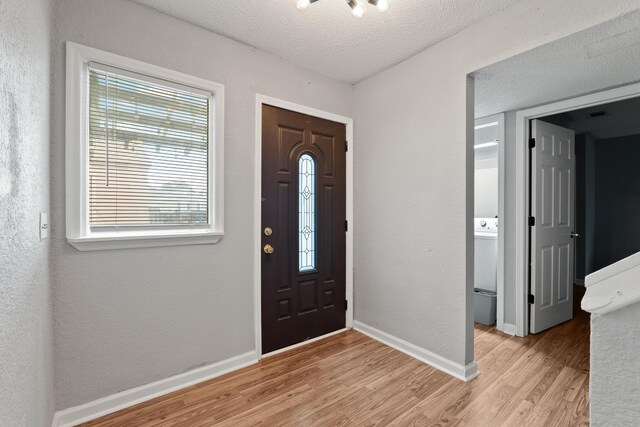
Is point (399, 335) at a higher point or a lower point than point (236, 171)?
lower

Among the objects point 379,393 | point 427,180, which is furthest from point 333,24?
point 379,393

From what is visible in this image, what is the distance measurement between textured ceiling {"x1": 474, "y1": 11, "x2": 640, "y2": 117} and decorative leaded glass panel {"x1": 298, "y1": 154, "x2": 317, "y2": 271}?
1510mm

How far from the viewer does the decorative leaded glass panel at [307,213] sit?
270cm

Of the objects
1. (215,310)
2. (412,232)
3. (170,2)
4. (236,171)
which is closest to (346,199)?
(412,232)

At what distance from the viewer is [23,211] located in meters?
0.99

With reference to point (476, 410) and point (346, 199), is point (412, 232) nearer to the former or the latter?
point (346, 199)

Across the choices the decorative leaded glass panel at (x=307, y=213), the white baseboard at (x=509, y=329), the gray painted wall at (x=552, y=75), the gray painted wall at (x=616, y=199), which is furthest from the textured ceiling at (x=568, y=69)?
the gray painted wall at (x=616, y=199)

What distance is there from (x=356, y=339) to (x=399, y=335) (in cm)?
42

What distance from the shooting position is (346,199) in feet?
9.98

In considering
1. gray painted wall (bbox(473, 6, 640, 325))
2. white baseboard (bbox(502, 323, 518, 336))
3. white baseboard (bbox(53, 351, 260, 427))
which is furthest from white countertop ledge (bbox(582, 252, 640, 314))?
white baseboard (bbox(502, 323, 518, 336))

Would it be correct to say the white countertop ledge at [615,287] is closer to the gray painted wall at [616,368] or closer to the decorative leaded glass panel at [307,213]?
the gray painted wall at [616,368]

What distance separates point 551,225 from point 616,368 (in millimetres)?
2840

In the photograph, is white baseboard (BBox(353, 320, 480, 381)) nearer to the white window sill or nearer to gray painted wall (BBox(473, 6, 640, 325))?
gray painted wall (BBox(473, 6, 640, 325))

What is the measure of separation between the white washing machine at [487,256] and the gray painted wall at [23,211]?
362 cm
